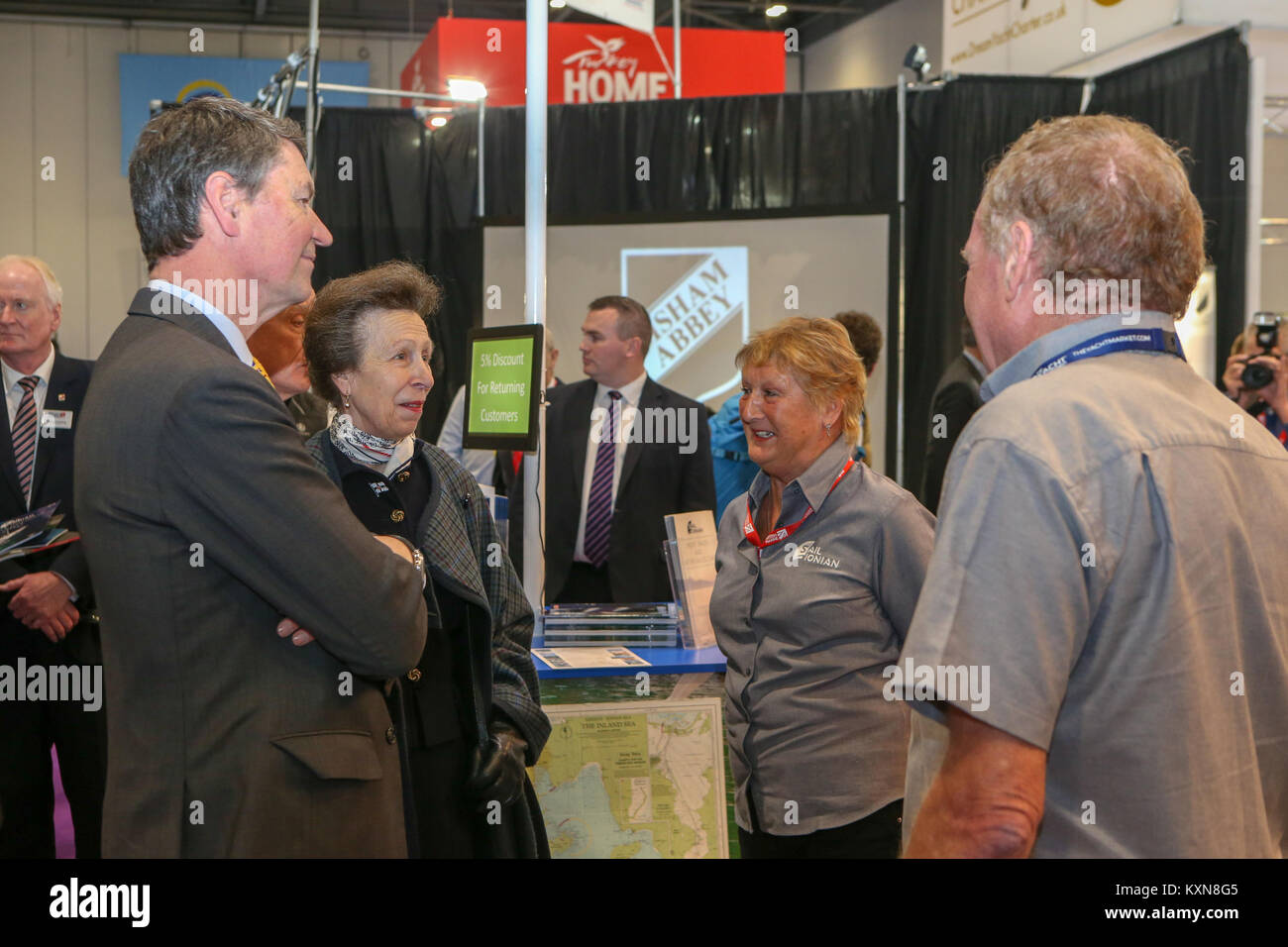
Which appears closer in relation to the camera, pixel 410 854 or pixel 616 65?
pixel 410 854

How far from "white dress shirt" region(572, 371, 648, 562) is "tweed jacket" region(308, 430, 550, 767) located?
7.21ft

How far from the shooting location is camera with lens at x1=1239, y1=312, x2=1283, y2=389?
13.0ft

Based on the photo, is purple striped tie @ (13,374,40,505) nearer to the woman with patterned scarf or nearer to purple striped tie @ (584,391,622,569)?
the woman with patterned scarf

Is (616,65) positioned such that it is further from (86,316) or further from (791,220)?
(86,316)

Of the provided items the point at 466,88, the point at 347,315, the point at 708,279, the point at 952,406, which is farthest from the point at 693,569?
the point at 466,88

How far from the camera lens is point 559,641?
308 centimetres

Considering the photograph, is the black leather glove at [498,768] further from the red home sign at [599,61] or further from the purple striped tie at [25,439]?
the red home sign at [599,61]

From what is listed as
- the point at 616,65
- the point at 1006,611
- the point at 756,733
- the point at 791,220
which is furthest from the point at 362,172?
the point at 1006,611

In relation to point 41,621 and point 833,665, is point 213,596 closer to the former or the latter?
point 833,665

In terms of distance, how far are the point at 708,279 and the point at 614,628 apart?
3.81 metres

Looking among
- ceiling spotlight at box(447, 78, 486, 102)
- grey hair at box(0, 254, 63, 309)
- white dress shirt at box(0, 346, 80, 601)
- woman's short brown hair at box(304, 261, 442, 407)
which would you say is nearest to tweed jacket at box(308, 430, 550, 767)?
woman's short brown hair at box(304, 261, 442, 407)

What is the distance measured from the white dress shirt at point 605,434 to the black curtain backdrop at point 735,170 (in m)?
2.20

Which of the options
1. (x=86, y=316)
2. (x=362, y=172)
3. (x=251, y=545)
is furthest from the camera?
(x=86, y=316)
